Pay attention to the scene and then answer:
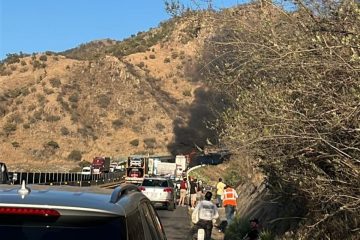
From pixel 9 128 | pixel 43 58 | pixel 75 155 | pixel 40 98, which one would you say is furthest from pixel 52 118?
pixel 43 58

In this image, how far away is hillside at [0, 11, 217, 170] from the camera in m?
86.6

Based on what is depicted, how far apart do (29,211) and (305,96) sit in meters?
5.28

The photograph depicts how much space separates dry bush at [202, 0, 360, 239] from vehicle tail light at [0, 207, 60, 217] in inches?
184

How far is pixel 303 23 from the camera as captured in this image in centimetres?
877

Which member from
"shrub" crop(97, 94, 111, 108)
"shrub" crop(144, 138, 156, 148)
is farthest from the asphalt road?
"shrub" crop(97, 94, 111, 108)

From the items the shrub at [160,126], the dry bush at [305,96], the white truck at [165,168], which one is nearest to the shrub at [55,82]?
the shrub at [160,126]

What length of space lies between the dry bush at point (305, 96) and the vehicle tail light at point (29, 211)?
4672mm

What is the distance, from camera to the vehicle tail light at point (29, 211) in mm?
3838

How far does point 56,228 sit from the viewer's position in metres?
3.80

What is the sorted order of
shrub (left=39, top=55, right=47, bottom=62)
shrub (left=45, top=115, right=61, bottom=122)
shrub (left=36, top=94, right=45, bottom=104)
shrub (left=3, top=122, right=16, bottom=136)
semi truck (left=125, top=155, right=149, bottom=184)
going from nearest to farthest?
semi truck (left=125, top=155, right=149, bottom=184) → shrub (left=3, top=122, right=16, bottom=136) → shrub (left=45, top=115, right=61, bottom=122) → shrub (left=36, top=94, right=45, bottom=104) → shrub (left=39, top=55, right=47, bottom=62)

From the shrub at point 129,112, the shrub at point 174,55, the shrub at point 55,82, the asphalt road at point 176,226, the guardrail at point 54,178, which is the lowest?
the asphalt road at point 176,226

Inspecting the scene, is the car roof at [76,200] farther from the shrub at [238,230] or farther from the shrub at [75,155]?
the shrub at [75,155]

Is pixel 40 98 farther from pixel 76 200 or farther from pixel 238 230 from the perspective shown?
pixel 76 200

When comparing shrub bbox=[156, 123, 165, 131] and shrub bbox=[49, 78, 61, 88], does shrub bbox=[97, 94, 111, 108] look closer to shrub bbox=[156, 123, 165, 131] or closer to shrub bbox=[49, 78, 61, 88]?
shrub bbox=[49, 78, 61, 88]
